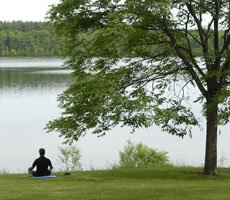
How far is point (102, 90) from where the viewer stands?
13.1 metres

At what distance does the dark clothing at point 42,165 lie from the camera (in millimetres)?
13977

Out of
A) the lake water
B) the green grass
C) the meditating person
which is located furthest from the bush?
the meditating person

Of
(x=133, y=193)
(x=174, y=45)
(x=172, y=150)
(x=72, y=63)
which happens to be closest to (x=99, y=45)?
(x=72, y=63)

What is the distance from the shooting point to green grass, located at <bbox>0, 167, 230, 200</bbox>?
1024 centimetres

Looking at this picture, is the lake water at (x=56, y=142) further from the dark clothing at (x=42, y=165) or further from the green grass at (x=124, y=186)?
the green grass at (x=124, y=186)

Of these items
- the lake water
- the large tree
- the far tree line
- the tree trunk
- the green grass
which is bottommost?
the lake water

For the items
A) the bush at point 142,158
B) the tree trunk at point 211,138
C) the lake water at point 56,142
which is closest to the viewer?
the tree trunk at point 211,138

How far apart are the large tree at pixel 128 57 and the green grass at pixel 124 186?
1513 mm

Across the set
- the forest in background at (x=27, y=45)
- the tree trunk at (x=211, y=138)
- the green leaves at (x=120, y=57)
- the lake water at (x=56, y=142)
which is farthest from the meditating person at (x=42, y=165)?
the forest in background at (x=27, y=45)

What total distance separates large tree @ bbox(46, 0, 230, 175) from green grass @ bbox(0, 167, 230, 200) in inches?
59.6

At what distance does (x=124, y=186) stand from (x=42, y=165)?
10.6 ft

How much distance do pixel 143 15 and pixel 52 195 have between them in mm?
6990

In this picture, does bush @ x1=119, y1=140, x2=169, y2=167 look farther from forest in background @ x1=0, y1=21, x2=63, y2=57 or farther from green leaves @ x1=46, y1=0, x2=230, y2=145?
forest in background @ x1=0, y1=21, x2=63, y2=57

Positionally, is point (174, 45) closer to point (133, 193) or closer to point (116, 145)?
point (133, 193)
